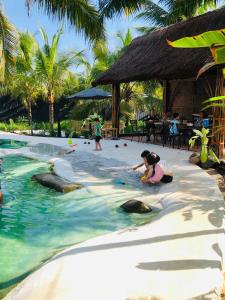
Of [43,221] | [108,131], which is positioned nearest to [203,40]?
[43,221]

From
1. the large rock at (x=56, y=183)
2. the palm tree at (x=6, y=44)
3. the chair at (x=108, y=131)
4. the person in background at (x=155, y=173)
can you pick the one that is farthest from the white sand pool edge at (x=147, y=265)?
the chair at (x=108, y=131)

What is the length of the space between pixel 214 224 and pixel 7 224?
138 inches

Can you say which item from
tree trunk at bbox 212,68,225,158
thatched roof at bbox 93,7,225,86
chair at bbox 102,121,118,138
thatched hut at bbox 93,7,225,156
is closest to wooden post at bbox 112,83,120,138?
thatched hut at bbox 93,7,225,156

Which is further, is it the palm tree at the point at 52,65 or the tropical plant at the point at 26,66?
the tropical plant at the point at 26,66

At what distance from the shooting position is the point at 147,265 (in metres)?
3.93

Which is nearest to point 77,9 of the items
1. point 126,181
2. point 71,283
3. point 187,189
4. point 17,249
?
point 126,181

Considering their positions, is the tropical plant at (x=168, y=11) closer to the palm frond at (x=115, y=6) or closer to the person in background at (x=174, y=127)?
the palm frond at (x=115, y=6)

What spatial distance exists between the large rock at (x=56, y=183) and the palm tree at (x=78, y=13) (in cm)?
533

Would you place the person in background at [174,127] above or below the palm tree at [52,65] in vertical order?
below

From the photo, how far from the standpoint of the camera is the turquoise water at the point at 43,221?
5090 mm

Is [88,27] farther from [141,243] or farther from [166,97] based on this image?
[141,243]

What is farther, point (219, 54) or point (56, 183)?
point (56, 183)

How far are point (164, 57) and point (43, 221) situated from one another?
907 centimetres

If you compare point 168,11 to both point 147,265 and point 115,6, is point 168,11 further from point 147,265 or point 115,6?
point 147,265
